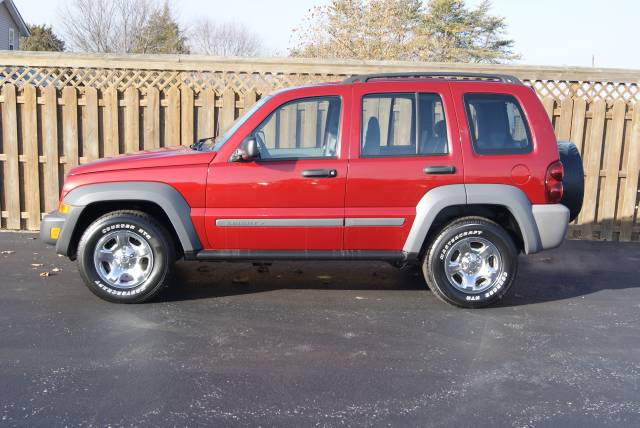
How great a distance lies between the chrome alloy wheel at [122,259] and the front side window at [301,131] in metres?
1.34

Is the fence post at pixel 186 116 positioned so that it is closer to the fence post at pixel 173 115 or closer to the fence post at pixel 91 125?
the fence post at pixel 173 115

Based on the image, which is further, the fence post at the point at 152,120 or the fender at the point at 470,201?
the fence post at the point at 152,120

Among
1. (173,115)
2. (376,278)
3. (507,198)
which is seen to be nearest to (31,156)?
(173,115)

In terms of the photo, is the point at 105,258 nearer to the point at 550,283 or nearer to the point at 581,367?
the point at 581,367

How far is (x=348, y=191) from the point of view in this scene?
5.11 meters

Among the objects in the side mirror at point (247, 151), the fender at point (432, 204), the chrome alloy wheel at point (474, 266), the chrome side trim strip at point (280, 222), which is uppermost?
the side mirror at point (247, 151)

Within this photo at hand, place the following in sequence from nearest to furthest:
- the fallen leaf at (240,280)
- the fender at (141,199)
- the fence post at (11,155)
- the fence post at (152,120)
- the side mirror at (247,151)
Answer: the side mirror at (247,151) < the fender at (141,199) < the fallen leaf at (240,280) < the fence post at (11,155) < the fence post at (152,120)

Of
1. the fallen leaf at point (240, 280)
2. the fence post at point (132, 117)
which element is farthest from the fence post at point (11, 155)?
the fallen leaf at point (240, 280)

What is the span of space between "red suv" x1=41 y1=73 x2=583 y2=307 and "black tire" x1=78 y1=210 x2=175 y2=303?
1cm

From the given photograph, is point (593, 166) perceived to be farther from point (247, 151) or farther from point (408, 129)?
point (247, 151)

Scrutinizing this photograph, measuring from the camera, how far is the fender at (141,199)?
16.5ft

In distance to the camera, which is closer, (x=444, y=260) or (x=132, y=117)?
(x=444, y=260)

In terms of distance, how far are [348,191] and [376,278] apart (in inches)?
61.3

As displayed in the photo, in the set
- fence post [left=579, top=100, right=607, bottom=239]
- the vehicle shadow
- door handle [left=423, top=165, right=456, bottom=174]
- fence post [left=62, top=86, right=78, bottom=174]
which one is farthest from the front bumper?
fence post [left=579, top=100, right=607, bottom=239]
